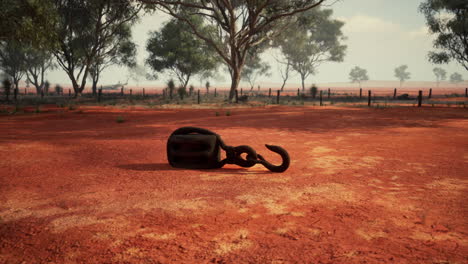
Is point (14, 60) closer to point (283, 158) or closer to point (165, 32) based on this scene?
point (165, 32)

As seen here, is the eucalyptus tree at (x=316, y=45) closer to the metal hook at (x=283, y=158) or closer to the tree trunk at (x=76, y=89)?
the tree trunk at (x=76, y=89)

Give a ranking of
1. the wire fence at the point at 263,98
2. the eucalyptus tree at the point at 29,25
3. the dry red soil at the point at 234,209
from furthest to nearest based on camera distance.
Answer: the wire fence at the point at 263,98 < the eucalyptus tree at the point at 29,25 < the dry red soil at the point at 234,209

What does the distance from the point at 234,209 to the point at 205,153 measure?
1954 millimetres

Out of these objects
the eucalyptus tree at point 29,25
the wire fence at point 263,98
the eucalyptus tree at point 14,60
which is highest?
the eucalyptus tree at point 14,60

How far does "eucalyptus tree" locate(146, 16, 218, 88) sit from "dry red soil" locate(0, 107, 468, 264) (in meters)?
37.5

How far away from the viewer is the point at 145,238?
2.77 m

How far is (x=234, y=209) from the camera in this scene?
3.51m

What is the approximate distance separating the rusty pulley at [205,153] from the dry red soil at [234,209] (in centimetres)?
17

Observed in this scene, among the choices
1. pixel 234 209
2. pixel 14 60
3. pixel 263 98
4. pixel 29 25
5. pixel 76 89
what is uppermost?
pixel 14 60

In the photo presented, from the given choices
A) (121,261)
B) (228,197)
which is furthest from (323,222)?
(121,261)

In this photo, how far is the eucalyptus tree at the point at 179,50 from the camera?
42000 mm

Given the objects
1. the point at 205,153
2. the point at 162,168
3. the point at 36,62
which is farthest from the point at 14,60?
the point at 205,153

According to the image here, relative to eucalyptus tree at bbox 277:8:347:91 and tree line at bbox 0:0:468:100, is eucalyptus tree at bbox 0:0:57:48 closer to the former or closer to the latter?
tree line at bbox 0:0:468:100

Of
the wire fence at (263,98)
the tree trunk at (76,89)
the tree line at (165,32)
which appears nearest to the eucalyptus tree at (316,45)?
the tree line at (165,32)
